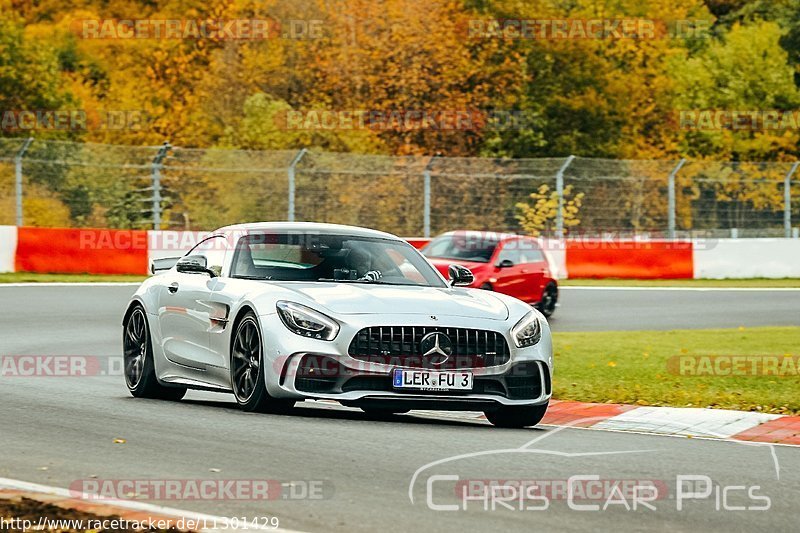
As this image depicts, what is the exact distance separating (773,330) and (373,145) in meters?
28.2

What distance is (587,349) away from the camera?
17234mm

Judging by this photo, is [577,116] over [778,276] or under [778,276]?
over

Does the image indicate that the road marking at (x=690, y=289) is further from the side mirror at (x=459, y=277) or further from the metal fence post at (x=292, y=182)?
the side mirror at (x=459, y=277)

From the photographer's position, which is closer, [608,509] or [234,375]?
[608,509]

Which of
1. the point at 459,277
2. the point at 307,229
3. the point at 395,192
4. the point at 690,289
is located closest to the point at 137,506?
the point at 307,229

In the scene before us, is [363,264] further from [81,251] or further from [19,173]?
[19,173]

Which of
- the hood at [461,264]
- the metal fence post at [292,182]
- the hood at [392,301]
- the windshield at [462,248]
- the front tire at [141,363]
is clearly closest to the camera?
the hood at [392,301]

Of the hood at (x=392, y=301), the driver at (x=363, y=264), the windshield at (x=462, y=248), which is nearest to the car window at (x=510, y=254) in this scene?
the windshield at (x=462, y=248)

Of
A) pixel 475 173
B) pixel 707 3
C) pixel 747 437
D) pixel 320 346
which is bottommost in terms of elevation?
pixel 747 437

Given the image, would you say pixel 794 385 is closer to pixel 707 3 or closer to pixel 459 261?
pixel 459 261

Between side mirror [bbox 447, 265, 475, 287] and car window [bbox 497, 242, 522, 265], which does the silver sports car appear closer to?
side mirror [bbox 447, 265, 475, 287]

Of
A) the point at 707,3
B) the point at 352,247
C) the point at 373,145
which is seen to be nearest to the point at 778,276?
the point at 373,145

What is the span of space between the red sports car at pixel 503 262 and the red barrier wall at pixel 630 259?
8.19 m

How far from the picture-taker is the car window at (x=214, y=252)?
38.1 feet
